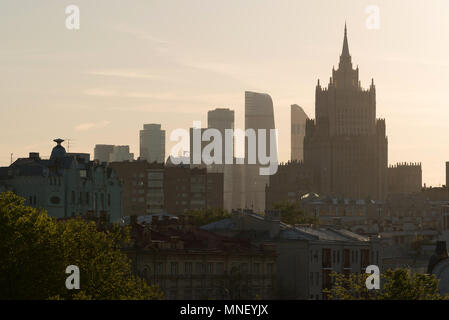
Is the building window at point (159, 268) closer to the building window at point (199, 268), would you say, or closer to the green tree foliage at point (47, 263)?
the building window at point (199, 268)

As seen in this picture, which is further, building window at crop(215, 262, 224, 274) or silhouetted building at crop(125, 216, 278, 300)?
building window at crop(215, 262, 224, 274)

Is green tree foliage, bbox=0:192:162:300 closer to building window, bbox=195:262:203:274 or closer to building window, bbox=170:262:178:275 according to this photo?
building window, bbox=170:262:178:275

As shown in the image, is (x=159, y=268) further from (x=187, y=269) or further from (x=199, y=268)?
(x=199, y=268)

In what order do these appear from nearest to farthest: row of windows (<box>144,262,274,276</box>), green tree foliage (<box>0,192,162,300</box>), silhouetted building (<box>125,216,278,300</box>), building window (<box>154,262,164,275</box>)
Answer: green tree foliage (<box>0,192,162,300</box>)
silhouetted building (<box>125,216,278,300</box>)
building window (<box>154,262,164,275</box>)
row of windows (<box>144,262,274,276</box>)

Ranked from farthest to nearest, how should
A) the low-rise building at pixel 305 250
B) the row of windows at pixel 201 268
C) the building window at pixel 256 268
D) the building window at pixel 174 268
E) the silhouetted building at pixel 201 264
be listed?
the low-rise building at pixel 305 250
the building window at pixel 256 268
the building window at pixel 174 268
the row of windows at pixel 201 268
the silhouetted building at pixel 201 264

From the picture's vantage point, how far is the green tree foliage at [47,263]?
288ft

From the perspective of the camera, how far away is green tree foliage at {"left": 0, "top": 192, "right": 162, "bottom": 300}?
87.8 meters

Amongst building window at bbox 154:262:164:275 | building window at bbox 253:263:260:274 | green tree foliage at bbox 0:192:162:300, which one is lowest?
building window at bbox 253:263:260:274

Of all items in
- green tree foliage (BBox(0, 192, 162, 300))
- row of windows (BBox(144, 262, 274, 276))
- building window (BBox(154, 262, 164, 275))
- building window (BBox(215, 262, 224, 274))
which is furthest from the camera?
building window (BBox(215, 262, 224, 274))

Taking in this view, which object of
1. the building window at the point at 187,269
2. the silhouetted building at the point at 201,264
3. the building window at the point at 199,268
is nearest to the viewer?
the silhouetted building at the point at 201,264

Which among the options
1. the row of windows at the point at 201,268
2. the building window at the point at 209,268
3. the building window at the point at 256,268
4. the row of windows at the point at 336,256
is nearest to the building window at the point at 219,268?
the row of windows at the point at 201,268

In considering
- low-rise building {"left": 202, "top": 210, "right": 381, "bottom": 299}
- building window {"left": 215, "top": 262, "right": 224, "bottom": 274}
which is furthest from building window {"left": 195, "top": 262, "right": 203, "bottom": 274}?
low-rise building {"left": 202, "top": 210, "right": 381, "bottom": 299}
